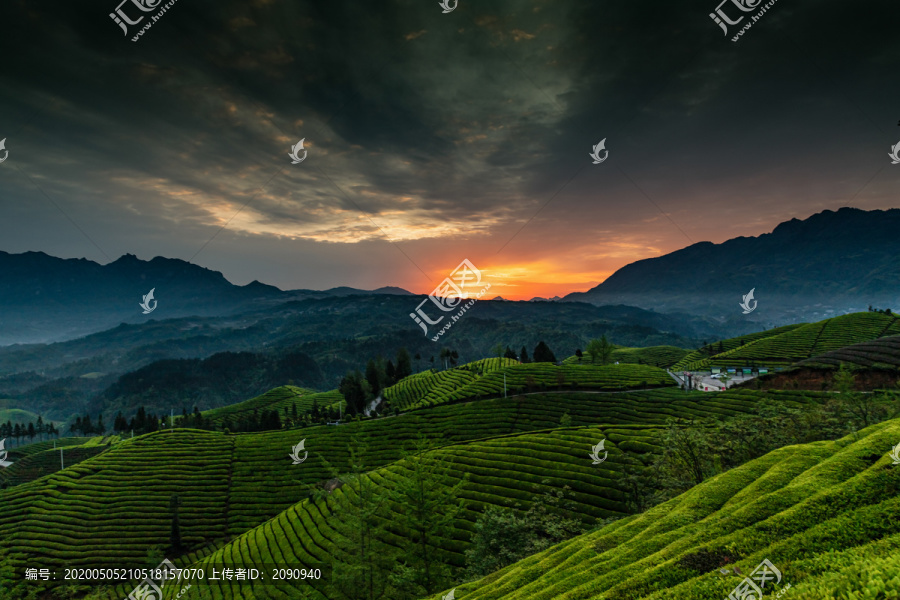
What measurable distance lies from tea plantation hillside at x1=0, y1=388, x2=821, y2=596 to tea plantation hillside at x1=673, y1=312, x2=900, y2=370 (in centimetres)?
5290

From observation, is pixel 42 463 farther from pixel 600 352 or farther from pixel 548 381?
pixel 600 352

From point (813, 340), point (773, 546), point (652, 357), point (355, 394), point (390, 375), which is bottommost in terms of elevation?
point (652, 357)

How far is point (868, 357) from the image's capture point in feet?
230

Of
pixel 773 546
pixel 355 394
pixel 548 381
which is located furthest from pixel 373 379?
pixel 773 546

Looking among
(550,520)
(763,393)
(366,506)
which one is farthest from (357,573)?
(763,393)

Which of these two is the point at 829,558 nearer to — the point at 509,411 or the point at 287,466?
the point at 509,411

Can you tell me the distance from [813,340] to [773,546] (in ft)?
486

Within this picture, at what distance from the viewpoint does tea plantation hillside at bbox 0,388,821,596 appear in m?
58.7

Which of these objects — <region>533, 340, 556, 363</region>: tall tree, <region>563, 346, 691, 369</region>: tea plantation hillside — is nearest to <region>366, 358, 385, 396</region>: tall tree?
<region>533, 340, 556, 363</region>: tall tree

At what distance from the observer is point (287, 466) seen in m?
74.2

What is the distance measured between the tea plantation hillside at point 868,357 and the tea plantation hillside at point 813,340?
2588 cm

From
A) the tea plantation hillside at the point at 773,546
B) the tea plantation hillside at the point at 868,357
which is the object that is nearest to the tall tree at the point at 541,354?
the tea plantation hillside at the point at 868,357

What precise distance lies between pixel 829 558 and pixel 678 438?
22.5 m

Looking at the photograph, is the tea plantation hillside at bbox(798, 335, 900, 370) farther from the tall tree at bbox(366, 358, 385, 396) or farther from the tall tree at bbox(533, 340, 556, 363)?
the tall tree at bbox(366, 358, 385, 396)
